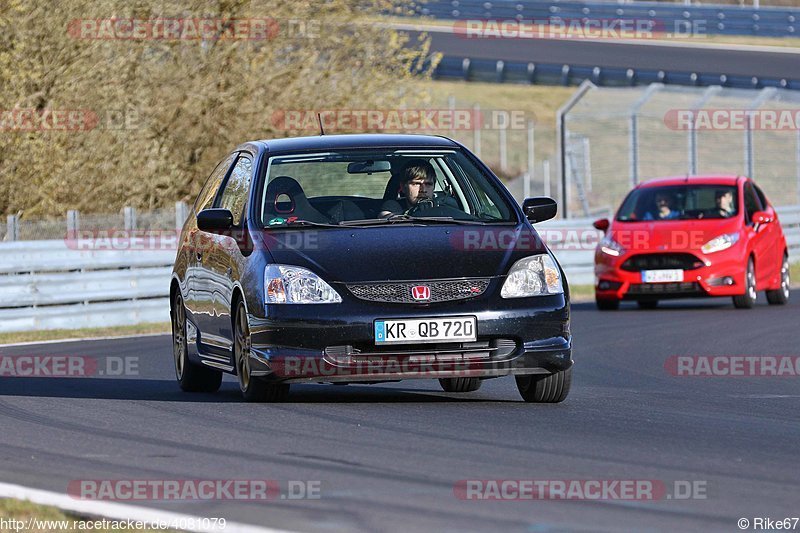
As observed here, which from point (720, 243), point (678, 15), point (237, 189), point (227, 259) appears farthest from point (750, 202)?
point (678, 15)

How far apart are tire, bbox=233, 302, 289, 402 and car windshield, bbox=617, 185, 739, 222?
463 inches

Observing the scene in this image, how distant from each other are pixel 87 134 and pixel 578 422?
19.1 metres

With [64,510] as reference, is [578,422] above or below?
below

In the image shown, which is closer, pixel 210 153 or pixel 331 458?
pixel 331 458

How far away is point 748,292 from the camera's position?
821 inches

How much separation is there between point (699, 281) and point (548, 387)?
1054 cm

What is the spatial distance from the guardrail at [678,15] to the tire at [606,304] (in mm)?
29590

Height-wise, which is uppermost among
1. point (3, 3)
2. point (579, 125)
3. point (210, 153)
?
point (3, 3)

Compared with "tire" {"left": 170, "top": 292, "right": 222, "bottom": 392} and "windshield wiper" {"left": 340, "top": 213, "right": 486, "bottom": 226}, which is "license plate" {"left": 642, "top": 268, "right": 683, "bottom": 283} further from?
"windshield wiper" {"left": 340, "top": 213, "right": 486, "bottom": 226}

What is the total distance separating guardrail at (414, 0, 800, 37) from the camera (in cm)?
5091

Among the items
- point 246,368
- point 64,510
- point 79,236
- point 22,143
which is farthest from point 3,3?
point 64,510

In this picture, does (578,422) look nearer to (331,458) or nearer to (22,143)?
(331,458)

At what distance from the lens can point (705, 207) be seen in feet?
73.1

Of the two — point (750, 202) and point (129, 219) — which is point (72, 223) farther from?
point (750, 202)
